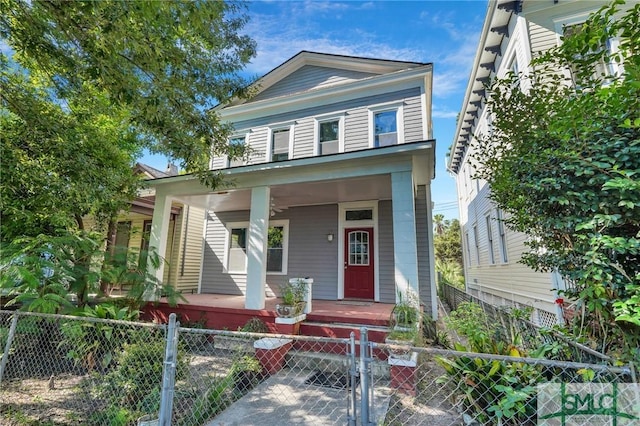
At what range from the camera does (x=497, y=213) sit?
9.03 metres

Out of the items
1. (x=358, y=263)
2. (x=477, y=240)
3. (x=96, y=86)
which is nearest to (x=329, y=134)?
(x=358, y=263)

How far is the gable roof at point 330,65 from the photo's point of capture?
827cm

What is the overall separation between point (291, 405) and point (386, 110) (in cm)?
720

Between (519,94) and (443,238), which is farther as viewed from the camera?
(443,238)

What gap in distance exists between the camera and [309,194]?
7730 millimetres

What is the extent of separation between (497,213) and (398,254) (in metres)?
5.58

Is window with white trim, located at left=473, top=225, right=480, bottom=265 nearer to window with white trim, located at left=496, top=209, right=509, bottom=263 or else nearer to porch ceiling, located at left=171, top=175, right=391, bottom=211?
window with white trim, located at left=496, top=209, right=509, bottom=263

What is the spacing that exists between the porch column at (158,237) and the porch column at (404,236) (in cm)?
509

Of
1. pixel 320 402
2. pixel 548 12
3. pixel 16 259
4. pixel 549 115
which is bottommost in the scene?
pixel 320 402

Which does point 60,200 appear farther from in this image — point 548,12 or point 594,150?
point 548,12

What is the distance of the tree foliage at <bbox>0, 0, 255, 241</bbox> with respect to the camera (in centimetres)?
349

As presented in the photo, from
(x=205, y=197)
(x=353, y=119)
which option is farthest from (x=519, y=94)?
(x=205, y=197)

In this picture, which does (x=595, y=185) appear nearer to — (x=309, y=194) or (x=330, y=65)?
(x=309, y=194)

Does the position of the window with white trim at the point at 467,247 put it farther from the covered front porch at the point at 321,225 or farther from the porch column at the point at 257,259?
the porch column at the point at 257,259
